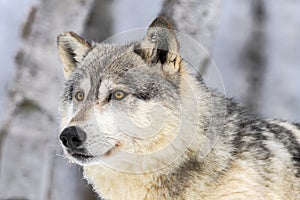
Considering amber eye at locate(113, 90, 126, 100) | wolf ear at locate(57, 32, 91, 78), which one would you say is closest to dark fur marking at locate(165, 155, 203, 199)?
amber eye at locate(113, 90, 126, 100)

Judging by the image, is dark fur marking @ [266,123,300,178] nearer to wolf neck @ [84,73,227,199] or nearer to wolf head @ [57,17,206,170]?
wolf neck @ [84,73,227,199]

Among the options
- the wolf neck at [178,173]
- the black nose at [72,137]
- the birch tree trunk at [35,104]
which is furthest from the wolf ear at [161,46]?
the birch tree trunk at [35,104]

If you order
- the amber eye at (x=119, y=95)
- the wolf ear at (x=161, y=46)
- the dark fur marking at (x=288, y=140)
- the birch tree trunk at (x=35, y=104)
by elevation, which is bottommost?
the birch tree trunk at (x=35, y=104)

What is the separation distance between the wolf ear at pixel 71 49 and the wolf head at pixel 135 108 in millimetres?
413

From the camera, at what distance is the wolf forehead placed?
206 inches

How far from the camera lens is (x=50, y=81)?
9.12 meters

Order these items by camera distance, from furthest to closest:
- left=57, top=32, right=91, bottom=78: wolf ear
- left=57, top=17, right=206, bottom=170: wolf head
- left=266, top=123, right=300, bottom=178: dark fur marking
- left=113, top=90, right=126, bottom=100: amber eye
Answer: left=57, top=32, right=91, bottom=78: wolf ear → left=266, top=123, right=300, bottom=178: dark fur marking → left=113, top=90, right=126, bottom=100: amber eye → left=57, top=17, right=206, bottom=170: wolf head

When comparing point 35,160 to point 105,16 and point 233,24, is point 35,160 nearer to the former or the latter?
point 105,16

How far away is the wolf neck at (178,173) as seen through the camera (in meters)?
5.25

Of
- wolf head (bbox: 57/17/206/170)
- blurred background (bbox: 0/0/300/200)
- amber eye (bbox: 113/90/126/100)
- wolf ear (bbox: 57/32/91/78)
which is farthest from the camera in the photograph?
blurred background (bbox: 0/0/300/200)

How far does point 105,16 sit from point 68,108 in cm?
574

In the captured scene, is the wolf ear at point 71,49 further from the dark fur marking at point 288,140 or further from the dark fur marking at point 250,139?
the dark fur marking at point 288,140

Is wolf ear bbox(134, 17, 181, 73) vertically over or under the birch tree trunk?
over

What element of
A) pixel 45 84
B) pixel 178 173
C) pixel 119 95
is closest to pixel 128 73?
pixel 119 95
